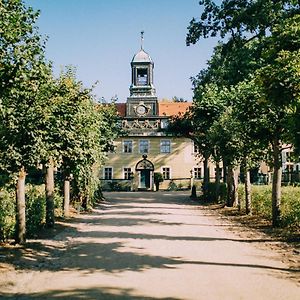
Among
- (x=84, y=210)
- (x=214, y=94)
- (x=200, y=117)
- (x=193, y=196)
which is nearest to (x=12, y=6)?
(x=84, y=210)

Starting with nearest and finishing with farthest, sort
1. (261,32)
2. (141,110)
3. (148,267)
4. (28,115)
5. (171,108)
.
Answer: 1. (148,267)
2. (28,115)
3. (261,32)
4. (141,110)
5. (171,108)

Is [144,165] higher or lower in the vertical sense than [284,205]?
higher

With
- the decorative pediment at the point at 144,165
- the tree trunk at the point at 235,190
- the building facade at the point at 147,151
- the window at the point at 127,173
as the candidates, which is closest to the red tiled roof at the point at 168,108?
the building facade at the point at 147,151

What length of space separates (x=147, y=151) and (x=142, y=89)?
7.75 m

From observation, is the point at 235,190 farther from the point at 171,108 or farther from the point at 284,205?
the point at 171,108

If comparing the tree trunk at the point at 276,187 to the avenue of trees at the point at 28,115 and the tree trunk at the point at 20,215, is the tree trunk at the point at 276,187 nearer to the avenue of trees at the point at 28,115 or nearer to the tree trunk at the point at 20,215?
the avenue of trees at the point at 28,115

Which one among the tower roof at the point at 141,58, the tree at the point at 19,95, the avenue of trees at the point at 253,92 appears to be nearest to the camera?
the tree at the point at 19,95

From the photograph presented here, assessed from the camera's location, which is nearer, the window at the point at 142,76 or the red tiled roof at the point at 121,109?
the window at the point at 142,76

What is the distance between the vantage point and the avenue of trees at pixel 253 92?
10625mm

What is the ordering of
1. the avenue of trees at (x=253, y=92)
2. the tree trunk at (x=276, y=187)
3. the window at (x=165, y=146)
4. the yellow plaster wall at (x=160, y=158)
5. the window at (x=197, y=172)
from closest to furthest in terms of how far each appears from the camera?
the avenue of trees at (x=253, y=92) < the tree trunk at (x=276, y=187) < the window at (x=197, y=172) < the yellow plaster wall at (x=160, y=158) < the window at (x=165, y=146)

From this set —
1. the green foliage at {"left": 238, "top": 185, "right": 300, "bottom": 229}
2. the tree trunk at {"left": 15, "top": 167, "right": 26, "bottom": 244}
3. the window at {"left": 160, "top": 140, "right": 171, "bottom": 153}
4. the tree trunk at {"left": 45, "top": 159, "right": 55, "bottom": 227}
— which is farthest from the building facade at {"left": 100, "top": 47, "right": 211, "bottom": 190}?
the tree trunk at {"left": 15, "top": 167, "right": 26, "bottom": 244}

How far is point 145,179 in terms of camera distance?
57250 mm

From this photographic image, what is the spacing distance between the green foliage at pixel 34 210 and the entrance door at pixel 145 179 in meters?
39.4

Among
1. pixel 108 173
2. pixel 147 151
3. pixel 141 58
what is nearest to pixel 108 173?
pixel 108 173
